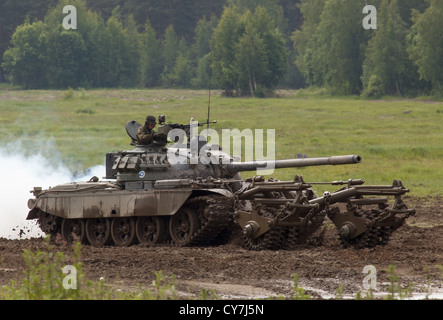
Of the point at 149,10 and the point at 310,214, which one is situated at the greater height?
the point at 149,10

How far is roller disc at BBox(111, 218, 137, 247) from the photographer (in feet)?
66.7

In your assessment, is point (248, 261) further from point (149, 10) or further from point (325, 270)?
point (149, 10)

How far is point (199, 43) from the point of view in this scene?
111250mm

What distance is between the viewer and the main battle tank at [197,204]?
1819 centimetres

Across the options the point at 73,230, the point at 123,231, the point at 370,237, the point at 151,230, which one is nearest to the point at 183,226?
the point at 151,230

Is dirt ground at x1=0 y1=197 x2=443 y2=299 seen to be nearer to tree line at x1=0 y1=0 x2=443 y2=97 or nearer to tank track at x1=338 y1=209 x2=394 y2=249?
tank track at x1=338 y1=209 x2=394 y2=249

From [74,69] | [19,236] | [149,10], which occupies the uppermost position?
[149,10]

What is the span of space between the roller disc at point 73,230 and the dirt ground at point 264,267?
4.98 ft
